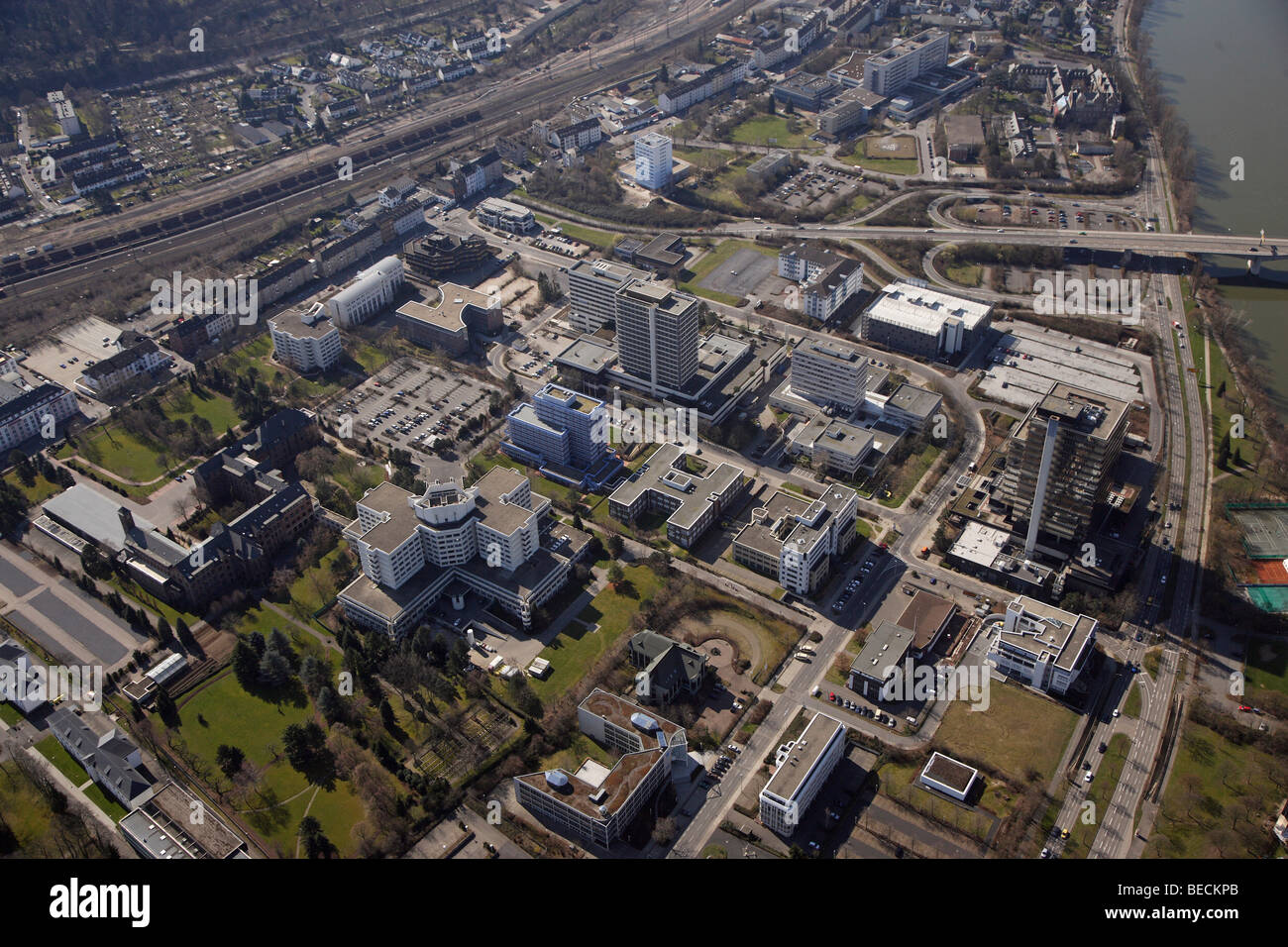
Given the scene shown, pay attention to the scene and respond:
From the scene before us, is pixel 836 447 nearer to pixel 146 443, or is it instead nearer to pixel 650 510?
pixel 650 510

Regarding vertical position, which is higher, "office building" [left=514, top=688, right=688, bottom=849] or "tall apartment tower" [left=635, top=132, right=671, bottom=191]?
"tall apartment tower" [left=635, top=132, right=671, bottom=191]

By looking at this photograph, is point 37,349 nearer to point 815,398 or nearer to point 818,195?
point 815,398

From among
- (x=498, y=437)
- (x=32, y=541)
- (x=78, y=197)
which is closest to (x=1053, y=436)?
(x=498, y=437)

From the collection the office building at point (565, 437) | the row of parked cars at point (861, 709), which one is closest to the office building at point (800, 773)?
the row of parked cars at point (861, 709)

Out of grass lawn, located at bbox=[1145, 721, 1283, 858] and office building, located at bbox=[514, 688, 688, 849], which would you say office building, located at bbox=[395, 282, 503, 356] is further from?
grass lawn, located at bbox=[1145, 721, 1283, 858]

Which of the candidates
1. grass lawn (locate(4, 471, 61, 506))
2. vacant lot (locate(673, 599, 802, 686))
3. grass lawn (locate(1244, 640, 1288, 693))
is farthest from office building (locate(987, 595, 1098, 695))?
grass lawn (locate(4, 471, 61, 506))

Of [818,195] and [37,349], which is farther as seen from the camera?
[818,195]

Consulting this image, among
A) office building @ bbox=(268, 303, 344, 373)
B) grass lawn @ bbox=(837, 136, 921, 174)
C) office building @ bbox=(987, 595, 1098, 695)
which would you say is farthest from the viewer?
grass lawn @ bbox=(837, 136, 921, 174)
